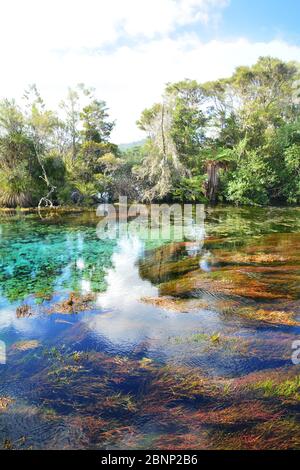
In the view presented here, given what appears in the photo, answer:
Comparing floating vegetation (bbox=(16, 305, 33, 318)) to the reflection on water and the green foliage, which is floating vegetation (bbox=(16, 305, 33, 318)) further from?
the green foliage

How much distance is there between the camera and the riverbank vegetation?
19.5 meters

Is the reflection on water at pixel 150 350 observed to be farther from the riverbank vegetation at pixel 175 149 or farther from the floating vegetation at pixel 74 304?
the riverbank vegetation at pixel 175 149

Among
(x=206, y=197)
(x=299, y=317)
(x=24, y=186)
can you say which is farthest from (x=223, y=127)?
(x=299, y=317)

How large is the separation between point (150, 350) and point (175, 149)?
53.9 ft

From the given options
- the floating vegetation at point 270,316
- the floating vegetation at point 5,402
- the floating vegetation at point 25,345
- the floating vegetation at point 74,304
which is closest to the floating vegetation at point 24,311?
the floating vegetation at point 74,304

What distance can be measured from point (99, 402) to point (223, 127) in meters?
23.8

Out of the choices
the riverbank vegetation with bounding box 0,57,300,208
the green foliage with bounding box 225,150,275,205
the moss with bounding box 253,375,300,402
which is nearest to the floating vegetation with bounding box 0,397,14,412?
the moss with bounding box 253,375,300,402

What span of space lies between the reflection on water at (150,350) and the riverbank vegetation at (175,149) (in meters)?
11.2

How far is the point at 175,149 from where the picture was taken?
64.3 feet

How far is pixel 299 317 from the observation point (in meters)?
5.60

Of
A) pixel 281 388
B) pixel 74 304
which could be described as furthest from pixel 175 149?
pixel 281 388

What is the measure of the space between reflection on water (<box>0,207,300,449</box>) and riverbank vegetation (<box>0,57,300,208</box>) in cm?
1116

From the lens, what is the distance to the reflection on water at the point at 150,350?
3307mm
